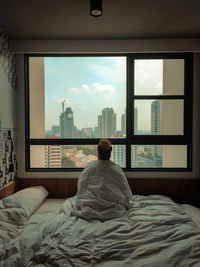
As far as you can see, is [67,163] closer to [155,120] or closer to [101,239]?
[155,120]

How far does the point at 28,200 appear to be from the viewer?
202 centimetres

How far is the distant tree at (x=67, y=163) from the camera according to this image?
2701 millimetres

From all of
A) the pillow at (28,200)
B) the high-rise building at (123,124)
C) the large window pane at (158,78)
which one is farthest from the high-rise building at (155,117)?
the pillow at (28,200)

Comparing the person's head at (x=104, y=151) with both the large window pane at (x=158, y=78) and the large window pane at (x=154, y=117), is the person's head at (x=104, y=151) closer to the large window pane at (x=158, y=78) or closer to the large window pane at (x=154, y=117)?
the large window pane at (x=154, y=117)

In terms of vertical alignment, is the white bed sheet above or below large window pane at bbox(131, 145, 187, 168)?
below

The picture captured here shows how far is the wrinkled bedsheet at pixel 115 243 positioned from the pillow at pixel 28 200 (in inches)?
18.0

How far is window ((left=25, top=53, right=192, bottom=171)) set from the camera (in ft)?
8.71

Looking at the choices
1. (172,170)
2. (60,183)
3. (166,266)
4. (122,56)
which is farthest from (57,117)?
(166,266)

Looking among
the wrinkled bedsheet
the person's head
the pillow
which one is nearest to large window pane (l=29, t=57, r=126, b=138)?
the person's head

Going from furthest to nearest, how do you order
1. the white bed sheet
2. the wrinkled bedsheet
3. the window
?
1. the window
2. the white bed sheet
3. the wrinkled bedsheet

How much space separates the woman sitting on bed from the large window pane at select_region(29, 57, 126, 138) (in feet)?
2.19

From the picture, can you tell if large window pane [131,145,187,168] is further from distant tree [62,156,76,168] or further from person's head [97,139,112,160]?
distant tree [62,156,76,168]

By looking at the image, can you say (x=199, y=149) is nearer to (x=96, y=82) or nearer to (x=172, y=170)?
(x=172, y=170)

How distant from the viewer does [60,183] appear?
2.58 meters
